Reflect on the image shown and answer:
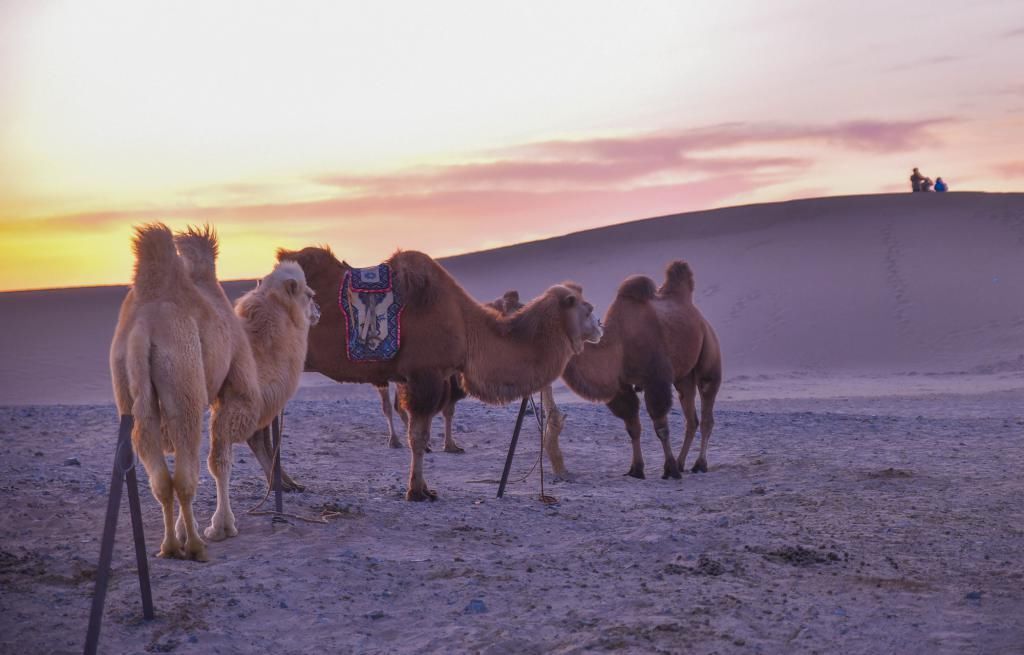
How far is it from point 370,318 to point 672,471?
12.5 feet

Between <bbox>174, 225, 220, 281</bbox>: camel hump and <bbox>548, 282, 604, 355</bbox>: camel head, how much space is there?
3159mm

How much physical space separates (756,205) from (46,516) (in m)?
49.2

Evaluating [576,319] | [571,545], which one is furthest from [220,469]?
[576,319]

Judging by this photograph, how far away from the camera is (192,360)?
21.1 ft

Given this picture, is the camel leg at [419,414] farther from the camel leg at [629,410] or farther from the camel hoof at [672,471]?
the camel hoof at [672,471]

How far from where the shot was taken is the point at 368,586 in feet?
20.8

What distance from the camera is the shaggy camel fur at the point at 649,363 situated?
35.4 feet

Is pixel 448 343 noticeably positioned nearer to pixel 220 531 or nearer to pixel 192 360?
pixel 220 531

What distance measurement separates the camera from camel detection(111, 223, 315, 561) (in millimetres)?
6293

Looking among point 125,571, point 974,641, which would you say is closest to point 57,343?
point 125,571

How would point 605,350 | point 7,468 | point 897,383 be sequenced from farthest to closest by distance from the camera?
point 897,383 < point 605,350 < point 7,468

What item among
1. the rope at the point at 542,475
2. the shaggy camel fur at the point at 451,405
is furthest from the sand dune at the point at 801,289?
the rope at the point at 542,475

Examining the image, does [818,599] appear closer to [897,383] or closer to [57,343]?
[897,383]

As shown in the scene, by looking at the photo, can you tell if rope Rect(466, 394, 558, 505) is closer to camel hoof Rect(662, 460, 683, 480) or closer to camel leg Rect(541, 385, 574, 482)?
camel leg Rect(541, 385, 574, 482)
